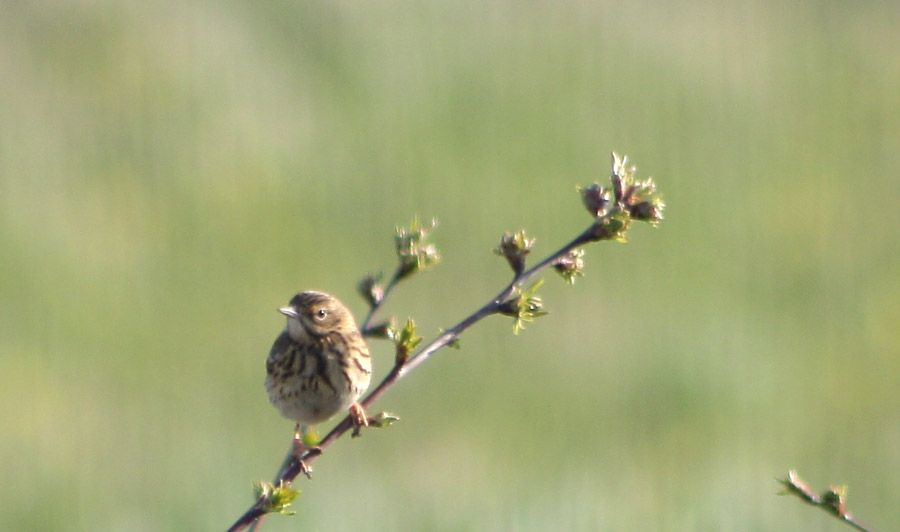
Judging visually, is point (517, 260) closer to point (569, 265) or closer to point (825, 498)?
point (569, 265)

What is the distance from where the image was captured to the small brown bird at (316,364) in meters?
4.74

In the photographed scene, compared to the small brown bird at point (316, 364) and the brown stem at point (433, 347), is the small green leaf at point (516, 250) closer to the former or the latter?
the brown stem at point (433, 347)

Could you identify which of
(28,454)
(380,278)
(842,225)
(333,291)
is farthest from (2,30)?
(380,278)

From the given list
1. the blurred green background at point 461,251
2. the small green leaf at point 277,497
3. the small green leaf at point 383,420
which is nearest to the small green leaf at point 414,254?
the small green leaf at point 383,420

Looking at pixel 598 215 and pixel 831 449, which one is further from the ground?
pixel 831 449

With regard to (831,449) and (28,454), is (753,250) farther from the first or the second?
(28,454)

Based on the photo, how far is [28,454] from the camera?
7605mm

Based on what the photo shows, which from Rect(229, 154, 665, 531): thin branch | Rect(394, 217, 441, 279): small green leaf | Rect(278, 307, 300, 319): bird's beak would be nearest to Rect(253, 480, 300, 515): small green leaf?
Rect(229, 154, 665, 531): thin branch

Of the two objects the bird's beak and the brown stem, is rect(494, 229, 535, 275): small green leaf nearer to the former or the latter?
the brown stem

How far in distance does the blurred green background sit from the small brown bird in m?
1.52

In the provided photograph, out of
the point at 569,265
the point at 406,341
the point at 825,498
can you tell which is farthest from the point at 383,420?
the point at 825,498

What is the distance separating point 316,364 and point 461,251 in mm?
4886

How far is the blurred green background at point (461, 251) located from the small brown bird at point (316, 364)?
1519 mm

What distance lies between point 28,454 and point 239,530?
4952mm
